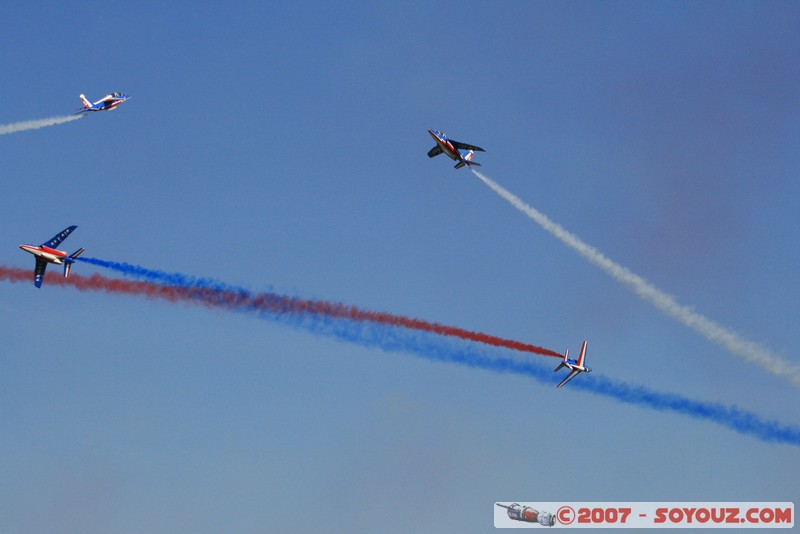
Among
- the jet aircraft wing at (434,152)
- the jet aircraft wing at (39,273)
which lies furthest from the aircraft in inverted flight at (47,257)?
the jet aircraft wing at (434,152)

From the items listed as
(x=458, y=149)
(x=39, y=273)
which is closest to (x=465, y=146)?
(x=458, y=149)

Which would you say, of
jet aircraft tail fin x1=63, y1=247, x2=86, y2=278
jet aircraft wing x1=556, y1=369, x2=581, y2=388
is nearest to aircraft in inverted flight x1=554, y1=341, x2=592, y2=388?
jet aircraft wing x1=556, y1=369, x2=581, y2=388

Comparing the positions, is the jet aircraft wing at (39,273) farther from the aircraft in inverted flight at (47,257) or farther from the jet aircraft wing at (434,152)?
the jet aircraft wing at (434,152)

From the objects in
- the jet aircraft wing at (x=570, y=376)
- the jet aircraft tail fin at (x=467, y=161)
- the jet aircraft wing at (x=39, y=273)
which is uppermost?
the jet aircraft tail fin at (x=467, y=161)

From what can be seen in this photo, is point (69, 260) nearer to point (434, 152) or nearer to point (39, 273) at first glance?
point (39, 273)

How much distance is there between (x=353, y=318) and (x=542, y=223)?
2252 centimetres

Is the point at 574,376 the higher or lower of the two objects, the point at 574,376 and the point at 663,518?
the higher

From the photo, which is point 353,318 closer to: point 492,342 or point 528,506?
point 492,342

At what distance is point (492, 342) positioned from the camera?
123 metres

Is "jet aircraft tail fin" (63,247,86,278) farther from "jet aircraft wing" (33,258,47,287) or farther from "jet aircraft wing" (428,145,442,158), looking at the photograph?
"jet aircraft wing" (428,145,442,158)

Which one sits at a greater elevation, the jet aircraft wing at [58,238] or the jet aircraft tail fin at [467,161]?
the jet aircraft tail fin at [467,161]

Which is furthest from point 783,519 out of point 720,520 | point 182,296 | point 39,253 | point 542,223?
point 39,253

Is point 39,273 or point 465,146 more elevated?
point 465,146

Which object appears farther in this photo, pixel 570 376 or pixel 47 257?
pixel 570 376
